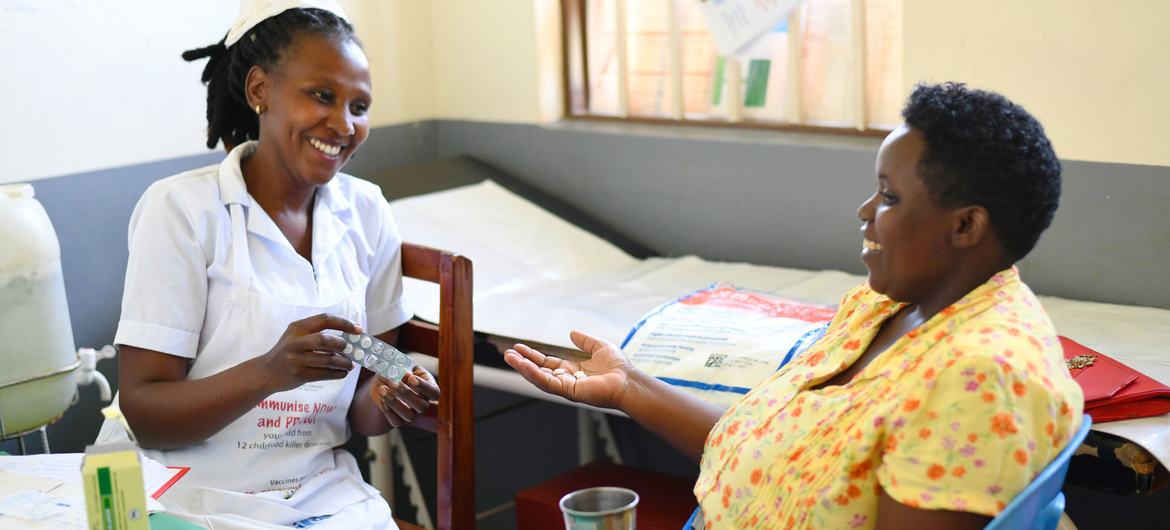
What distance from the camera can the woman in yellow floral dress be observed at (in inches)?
45.1

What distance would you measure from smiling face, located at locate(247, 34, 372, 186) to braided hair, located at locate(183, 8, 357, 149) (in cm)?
2

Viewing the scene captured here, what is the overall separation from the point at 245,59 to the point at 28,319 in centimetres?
60

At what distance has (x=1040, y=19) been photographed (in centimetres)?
232

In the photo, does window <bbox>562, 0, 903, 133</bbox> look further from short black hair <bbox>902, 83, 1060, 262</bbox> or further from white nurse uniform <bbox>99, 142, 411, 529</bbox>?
short black hair <bbox>902, 83, 1060, 262</bbox>

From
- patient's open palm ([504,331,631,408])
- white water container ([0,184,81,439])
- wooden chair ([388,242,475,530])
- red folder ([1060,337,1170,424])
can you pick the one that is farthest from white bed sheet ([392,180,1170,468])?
white water container ([0,184,81,439])

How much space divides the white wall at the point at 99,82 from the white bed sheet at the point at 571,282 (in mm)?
601

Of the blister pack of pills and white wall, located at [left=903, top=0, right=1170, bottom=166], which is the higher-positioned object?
white wall, located at [left=903, top=0, right=1170, bottom=166]

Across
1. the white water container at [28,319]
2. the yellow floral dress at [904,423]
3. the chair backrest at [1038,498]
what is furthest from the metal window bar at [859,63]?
the white water container at [28,319]

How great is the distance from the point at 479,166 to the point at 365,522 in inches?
66.4

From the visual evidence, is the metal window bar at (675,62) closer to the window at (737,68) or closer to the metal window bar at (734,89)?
the window at (737,68)

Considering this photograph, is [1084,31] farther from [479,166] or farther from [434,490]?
[434,490]

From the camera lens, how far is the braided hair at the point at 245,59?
190cm

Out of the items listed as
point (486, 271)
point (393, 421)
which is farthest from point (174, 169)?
point (393, 421)

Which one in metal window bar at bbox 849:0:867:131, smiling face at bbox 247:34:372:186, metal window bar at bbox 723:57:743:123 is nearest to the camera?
smiling face at bbox 247:34:372:186
